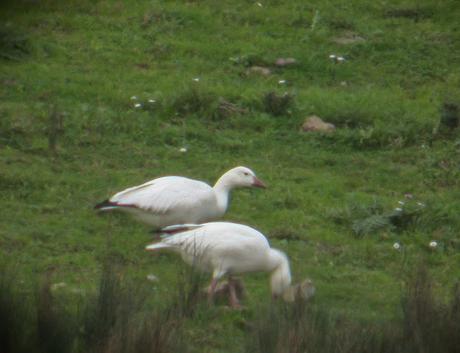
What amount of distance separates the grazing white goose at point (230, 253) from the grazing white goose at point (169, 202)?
856 mm

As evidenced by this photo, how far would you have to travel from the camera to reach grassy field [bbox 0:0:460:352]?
9953mm

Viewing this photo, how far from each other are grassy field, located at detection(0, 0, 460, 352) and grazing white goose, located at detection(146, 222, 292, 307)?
210 millimetres

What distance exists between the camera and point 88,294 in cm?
823

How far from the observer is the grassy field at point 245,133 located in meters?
9.95

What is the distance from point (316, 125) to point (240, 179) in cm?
232

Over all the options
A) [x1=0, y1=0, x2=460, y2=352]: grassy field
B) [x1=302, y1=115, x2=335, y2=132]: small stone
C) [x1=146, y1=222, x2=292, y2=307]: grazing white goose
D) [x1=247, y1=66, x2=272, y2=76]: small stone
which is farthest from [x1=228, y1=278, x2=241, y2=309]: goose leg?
[x1=247, y1=66, x2=272, y2=76]: small stone

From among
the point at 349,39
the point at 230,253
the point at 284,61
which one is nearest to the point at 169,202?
the point at 230,253

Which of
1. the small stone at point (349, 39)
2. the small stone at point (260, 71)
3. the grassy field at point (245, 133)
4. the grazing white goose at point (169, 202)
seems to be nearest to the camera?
the grassy field at point (245, 133)

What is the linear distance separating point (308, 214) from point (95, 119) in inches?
101

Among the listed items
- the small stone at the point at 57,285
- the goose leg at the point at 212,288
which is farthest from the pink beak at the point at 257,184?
the small stone at the point at 57,285

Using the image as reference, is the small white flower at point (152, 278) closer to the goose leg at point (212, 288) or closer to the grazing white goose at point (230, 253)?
the grazing white goose at point (230, 253)

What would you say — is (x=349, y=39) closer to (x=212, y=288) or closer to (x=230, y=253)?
(x=230, y=253)

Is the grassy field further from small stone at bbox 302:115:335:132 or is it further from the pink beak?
the pink beak

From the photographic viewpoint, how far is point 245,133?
12922mm
